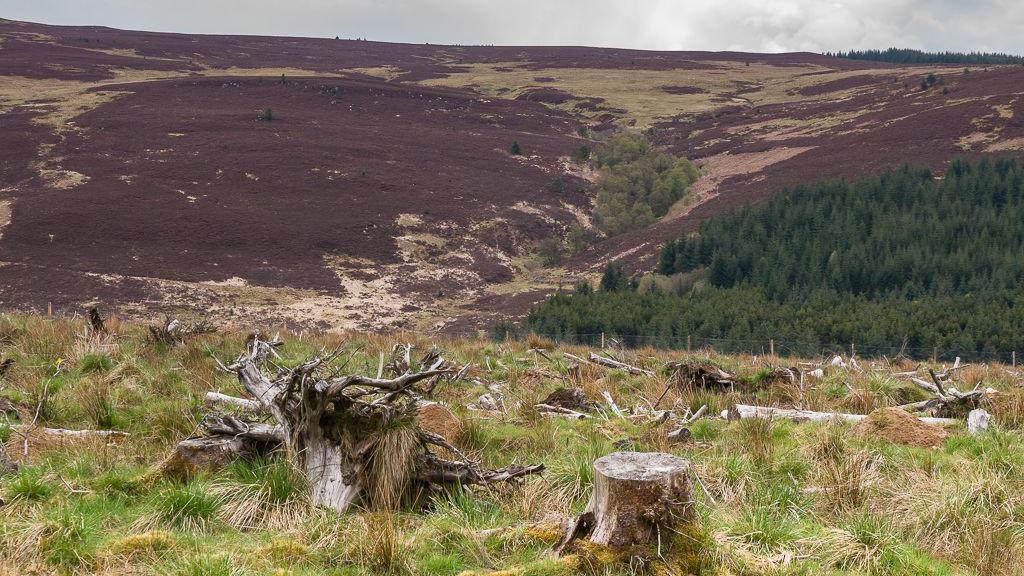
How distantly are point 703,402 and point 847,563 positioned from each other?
4.41 metres

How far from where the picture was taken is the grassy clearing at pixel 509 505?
3.83m

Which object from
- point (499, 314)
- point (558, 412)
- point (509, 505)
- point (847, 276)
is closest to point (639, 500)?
point (509, 505)

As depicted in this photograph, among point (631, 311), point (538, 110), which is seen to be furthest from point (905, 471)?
point (538, 110)

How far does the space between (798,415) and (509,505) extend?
4.40 meters

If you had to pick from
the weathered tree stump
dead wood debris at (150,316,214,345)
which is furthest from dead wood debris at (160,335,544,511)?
dead wood debris at (150,316,214,345)

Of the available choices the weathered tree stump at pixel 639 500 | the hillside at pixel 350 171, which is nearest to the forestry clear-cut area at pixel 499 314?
the weathered tree stump at pixel 639 500

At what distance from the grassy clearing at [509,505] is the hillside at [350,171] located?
27.0 meters

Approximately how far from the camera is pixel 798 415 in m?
8.03

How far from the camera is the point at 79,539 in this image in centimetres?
398

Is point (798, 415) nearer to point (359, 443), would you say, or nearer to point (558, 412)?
point (558, 412)

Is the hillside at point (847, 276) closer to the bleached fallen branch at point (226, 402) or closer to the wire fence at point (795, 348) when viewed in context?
the wire fence at point (795, 348)

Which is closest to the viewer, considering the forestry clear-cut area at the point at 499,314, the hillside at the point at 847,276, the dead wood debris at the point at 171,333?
the forestry clear-cut area at the point at 499,314

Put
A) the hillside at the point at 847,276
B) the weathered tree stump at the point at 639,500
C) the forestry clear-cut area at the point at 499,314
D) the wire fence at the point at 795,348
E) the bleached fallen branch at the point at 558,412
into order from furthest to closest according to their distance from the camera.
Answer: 1. the hillside at the point at 847,276
2. the wire fence at the point at 795,348
3. the bleached fallen branch at the point at 558,412
4. the forestry clear-cut area at the point at 499,314
5. the weathered tree stump at the point at 639,500

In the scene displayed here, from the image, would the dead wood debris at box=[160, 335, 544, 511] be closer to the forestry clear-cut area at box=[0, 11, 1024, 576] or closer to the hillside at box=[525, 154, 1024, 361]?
the forestry clear-cut area at box=[0, 11, 1024, 576]
